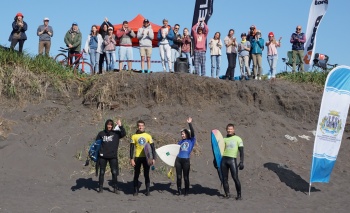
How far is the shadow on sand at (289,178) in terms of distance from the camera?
48.8 ft

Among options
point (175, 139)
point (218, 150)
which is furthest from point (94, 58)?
point (218, 150)

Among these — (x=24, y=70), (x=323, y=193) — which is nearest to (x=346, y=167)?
(x=323, y=193)

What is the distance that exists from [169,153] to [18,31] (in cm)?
715

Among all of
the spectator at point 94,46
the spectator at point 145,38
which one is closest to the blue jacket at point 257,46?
the spectator at point 145,38

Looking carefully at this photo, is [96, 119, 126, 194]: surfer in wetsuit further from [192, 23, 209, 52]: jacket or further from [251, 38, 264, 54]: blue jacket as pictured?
[251, 38, 264, 54]: blue jacket

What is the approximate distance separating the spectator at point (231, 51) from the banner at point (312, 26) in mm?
2374

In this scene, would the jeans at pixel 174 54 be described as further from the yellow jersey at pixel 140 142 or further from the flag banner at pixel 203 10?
the yellow jersey at pixel 140 142

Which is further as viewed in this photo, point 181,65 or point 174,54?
point 174,54

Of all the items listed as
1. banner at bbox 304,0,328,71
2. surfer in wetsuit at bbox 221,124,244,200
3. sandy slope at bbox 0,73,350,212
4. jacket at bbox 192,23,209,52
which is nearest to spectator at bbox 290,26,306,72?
banner at bbox 304,0,328,71

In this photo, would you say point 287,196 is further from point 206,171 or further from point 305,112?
point 305,112

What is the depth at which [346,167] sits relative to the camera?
54.3ft

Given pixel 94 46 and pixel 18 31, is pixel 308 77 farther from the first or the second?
pixel 18 31

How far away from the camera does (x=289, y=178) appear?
15273 mm

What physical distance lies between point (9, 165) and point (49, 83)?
3952 mm
